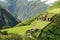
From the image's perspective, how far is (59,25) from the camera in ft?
432

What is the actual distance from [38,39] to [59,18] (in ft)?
70.9

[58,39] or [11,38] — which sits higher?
A: [11,38]

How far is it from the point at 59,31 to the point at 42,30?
10.7 metres

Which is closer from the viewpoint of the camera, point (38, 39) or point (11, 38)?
point (11, 38)

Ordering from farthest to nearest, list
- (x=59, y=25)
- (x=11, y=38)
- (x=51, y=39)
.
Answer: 1. (x=59, y=25)
2. (x=51, y=39)
3. (x=11, y=38)

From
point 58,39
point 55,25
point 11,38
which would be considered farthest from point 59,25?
point 11,38

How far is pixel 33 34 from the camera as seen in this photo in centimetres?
12975

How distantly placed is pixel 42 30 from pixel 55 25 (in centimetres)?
824

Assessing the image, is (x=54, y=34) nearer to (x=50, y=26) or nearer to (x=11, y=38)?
(x=50, y=26)

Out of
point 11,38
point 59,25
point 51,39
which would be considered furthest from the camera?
point 59,25

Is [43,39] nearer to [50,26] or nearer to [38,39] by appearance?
[38,39]

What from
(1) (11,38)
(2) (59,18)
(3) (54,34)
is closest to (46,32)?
(3) (54,34)

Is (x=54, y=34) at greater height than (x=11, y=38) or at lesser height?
lesser

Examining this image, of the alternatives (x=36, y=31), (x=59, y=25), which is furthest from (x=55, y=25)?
(x=36, y=31)
